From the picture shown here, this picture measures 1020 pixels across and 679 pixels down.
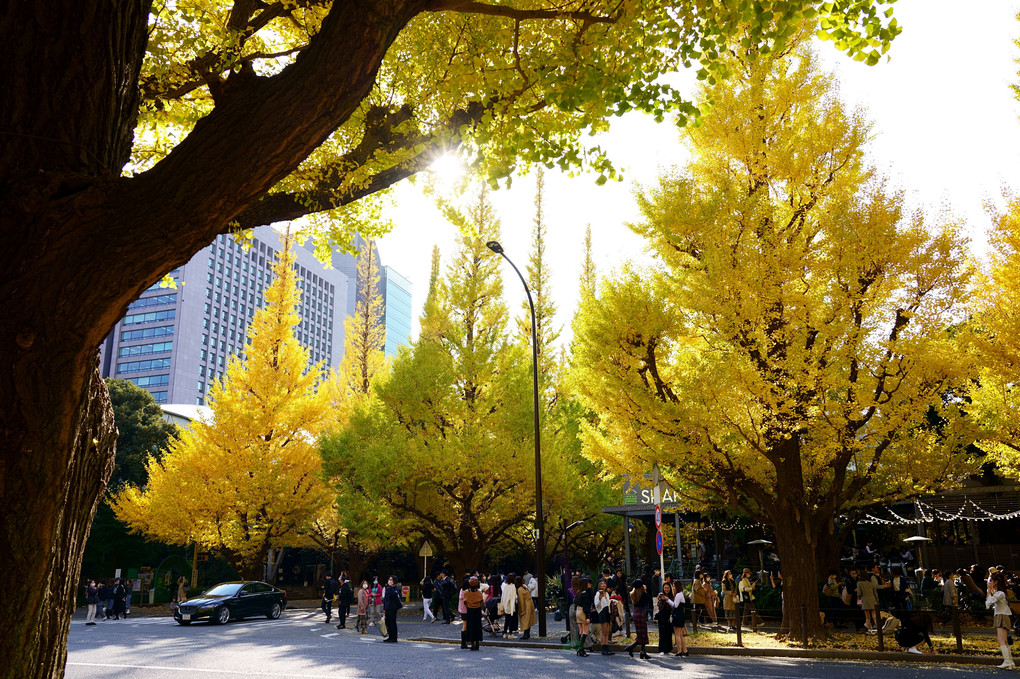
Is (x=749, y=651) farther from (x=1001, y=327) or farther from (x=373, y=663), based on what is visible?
(x=1001, y=327)

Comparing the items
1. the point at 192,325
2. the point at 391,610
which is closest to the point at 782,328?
the point at 391,610

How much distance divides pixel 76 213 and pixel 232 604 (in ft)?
69.1

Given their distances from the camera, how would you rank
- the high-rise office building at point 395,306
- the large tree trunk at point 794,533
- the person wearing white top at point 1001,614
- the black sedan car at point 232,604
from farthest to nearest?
the high-rise office building at point 395,306 < the black sedan car at point 232,604 < the large tree trunk at point 794,533 < the person wearing white top at point 1001,614

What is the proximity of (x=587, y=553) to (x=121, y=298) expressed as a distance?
3314 centimetres

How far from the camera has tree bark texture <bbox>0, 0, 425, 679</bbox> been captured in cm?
263

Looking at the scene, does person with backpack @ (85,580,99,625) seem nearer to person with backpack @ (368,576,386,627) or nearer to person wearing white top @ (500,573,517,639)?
person with backpack @ (368,576,386,627)

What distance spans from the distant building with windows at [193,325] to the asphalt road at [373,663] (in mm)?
Result: 66505

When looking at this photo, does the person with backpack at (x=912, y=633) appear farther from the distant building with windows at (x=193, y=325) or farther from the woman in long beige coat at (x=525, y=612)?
the distant building with windows at (x=193, y=325)

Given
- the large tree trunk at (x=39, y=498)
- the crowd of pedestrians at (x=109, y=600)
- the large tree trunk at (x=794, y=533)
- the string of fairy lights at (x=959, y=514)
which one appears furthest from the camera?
the crowd of pedestrians at (x=109, y=600)

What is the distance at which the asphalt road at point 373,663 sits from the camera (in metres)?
9.77

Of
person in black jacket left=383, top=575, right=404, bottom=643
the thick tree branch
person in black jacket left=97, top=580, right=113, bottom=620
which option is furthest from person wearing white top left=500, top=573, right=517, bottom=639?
person in black jacket left=97, top=580, right=113, bottom=620

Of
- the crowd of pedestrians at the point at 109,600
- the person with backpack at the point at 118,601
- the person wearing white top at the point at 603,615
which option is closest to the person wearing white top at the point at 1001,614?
the person wearing white top at the point at 603,615

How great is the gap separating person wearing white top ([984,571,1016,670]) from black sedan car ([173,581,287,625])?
19062mm

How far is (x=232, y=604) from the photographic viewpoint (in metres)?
20.7
